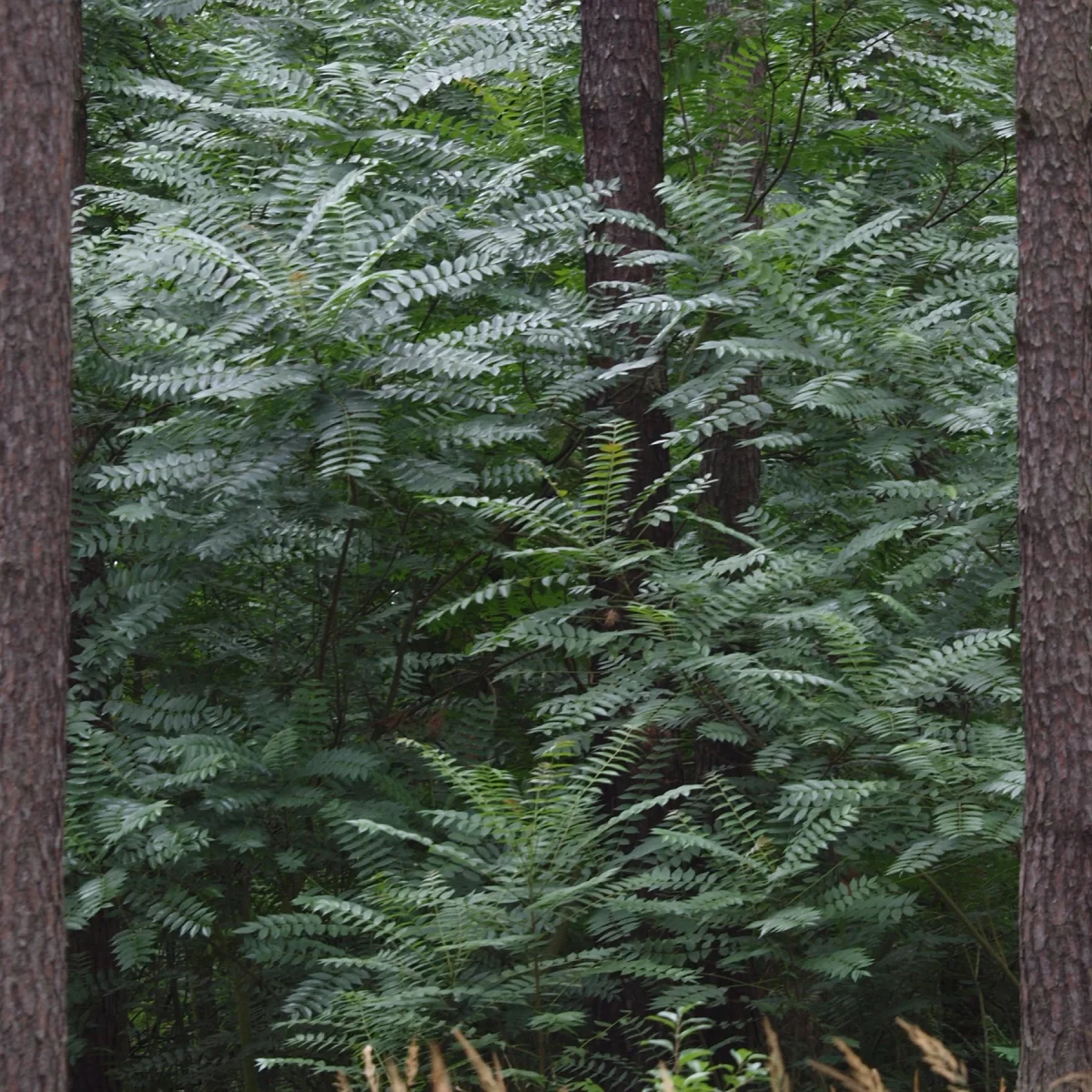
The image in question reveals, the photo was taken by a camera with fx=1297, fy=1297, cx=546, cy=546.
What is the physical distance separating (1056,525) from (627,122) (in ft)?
12.4

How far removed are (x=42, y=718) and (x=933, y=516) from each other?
4.02 metres

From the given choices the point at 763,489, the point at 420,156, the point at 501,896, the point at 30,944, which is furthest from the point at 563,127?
the point at 30,944

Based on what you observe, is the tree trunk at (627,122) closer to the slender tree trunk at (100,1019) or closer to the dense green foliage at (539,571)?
the dense green foliage at (539,571)

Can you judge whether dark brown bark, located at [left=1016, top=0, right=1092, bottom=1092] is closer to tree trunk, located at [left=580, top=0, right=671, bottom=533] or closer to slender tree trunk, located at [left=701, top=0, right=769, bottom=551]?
slender tree trunk, located at [left=701, top=0, right=769, bottom=551]

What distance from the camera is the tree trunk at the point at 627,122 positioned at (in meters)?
7.09

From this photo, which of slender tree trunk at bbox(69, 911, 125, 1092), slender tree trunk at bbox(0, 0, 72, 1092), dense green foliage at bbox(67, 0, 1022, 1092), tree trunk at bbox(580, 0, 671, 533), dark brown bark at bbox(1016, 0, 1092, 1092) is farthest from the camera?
slender tree trunk at bbox(69, 911, 125, 1092)

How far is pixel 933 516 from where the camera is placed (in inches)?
243

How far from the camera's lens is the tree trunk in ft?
23.3

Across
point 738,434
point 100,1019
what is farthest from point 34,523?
point 100,1019

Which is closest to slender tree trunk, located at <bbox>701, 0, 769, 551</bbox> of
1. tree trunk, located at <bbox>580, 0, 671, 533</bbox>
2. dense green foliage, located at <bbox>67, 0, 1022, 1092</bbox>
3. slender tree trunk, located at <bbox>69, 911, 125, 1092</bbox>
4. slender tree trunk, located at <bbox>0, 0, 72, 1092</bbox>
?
dense green foliage, located at <bbox>67, 0, 1022, 1092</bbox>

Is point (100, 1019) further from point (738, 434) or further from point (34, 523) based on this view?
point (738, 434)

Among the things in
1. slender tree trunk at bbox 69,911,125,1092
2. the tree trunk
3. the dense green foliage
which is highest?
the tree trunk

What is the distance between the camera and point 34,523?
464cm

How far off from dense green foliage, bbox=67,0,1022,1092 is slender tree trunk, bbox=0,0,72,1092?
3.14 ft
